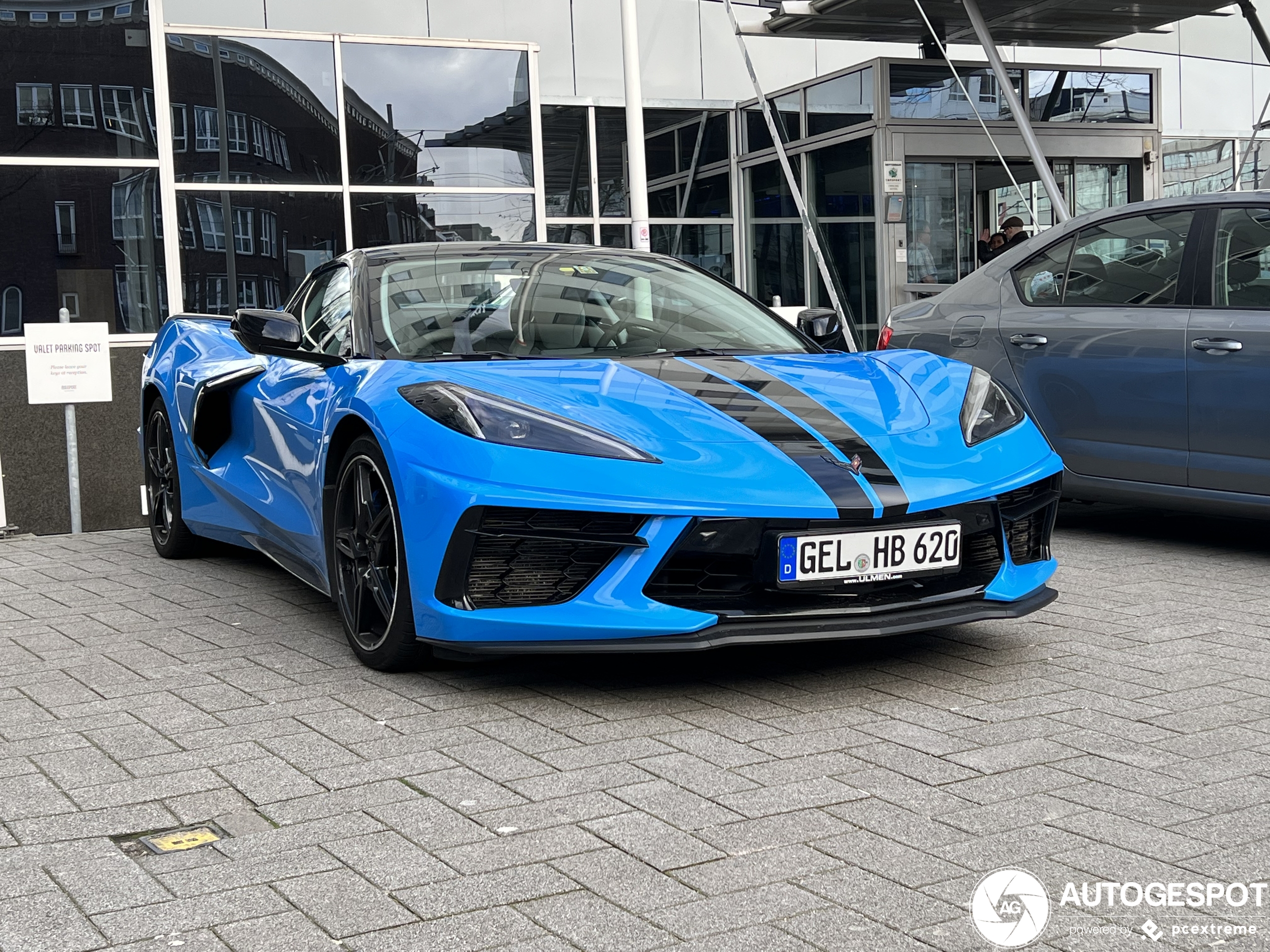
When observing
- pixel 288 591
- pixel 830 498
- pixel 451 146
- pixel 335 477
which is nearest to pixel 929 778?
pixel 830 498

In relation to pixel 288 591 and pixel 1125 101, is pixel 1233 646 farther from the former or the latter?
pixel 1125 101

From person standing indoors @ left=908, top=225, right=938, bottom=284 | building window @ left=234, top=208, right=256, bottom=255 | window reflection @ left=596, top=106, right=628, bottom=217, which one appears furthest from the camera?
window reflection @ left=596, top=106, right=628, bottom=217

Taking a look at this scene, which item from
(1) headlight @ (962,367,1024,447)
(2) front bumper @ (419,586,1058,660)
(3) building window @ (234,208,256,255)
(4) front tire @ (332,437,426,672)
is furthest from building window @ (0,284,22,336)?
(1) headlight @ (962,367,1024,447)

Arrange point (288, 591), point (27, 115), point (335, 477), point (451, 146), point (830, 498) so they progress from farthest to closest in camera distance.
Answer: point (451, 146) < point (27, 115) < point (288, 591) < point (335, 477) < point (830, 498)

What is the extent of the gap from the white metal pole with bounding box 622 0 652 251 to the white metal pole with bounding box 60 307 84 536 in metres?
4.59

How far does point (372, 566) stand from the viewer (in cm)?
431

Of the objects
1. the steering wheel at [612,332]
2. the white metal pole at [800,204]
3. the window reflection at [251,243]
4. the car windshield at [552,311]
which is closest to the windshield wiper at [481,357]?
the car windshield at [552,311]

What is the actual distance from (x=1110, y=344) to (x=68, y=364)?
5.71m

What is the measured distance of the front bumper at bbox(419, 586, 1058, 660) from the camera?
Answer: 377cm

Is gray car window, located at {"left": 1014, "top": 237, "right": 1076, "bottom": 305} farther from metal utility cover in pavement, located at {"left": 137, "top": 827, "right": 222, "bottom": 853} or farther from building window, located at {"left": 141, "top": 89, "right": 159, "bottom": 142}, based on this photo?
building window, located at {"left": 141, "top": 89, "right": 159, "bottom": 142}

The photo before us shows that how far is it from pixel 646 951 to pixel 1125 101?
1603 centimetres

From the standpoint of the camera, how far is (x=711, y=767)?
334 centimetres

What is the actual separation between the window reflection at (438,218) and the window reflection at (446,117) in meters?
0.18

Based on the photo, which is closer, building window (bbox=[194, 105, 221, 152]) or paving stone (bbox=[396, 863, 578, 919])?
paving stone (bbox=[396, 863, 578, 919])
